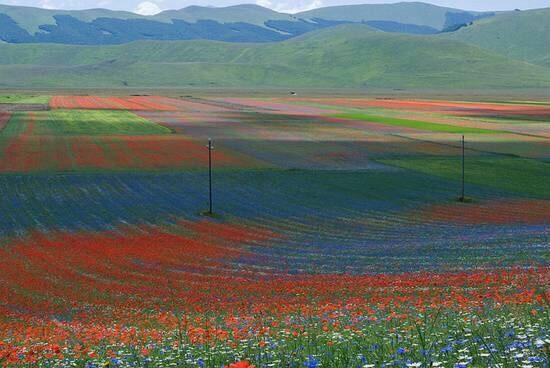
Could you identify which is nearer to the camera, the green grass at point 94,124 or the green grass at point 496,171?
the green grass at point 496,171

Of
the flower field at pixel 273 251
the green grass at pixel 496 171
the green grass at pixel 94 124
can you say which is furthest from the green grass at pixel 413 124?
the green grass at pixel 94 124

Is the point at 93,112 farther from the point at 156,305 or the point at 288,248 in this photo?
the point at 156,305

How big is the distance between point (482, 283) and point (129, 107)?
457ft

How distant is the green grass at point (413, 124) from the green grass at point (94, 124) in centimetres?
3378

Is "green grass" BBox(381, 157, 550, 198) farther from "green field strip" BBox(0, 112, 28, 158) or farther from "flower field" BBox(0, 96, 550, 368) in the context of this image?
"green field strip" BBox(0, 112, 28, 158)

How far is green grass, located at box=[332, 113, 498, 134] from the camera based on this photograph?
365 ft

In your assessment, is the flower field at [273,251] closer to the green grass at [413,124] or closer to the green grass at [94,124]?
A: the green grass at [94,124]

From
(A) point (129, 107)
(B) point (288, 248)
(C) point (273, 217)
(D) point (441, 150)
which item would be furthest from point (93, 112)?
(B) point (288, 248)

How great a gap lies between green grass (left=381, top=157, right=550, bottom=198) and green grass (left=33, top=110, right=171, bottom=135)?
39.1m

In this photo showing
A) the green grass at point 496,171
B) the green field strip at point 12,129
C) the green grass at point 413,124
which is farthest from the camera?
the green grass at point 413,124

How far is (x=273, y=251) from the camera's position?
3803 centimetres

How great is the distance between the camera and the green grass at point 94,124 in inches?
4099

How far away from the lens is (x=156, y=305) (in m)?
26.1

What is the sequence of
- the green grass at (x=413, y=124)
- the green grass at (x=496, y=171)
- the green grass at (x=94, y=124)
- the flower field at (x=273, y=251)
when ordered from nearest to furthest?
the flower field at (x=273, y=251) < the green grass at (x=496, y=171) < the green grass at (x=94, y=124) < the green grass at (x=413, y=124)
